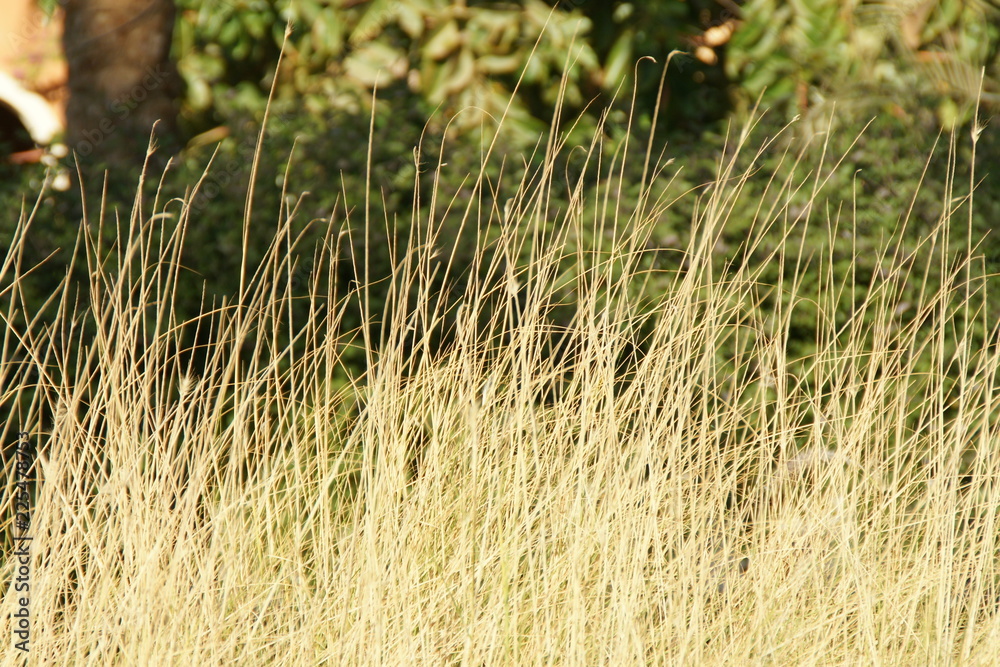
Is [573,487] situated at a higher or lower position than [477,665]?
higher

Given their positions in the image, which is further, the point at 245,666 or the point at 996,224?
the point at 996,224

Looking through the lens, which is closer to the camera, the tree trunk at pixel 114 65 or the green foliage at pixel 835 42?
the tree trunk at pixel 114 65

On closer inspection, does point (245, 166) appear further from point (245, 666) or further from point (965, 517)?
point (965, 517)

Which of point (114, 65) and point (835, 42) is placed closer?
point (114, 65)

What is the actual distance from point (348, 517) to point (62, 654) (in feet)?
2.78

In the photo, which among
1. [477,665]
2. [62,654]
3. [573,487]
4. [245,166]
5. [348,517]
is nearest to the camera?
[477,665]

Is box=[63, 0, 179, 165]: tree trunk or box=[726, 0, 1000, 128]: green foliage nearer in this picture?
box=[63, 0, 179, 165]: tree trunk

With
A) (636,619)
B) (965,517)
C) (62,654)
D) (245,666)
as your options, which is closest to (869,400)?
(965,517)

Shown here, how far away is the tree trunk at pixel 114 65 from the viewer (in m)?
4.08

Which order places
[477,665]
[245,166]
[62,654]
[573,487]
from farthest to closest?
1. [245,166]
2. [573,487]
3. [62,654]
4. [477,665]

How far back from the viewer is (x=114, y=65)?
4125 millimetres

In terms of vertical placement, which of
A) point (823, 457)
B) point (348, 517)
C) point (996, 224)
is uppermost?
point (996, 224)

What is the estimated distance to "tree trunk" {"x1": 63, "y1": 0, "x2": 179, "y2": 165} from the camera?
4082 millimetres

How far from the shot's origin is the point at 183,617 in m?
2.18
